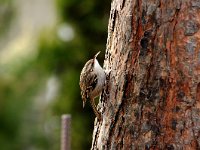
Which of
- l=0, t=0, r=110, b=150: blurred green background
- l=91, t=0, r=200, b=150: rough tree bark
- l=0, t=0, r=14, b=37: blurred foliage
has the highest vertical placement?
l=0, t=0, r=14, b=37: blurred foliage

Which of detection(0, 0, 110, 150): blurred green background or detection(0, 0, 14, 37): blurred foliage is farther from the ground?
detection(0, 0, 14, 37): blurred foliage

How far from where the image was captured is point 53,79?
9211mm

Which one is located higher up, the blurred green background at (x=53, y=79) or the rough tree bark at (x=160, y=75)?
the blurred green background at (x=53, y=79)

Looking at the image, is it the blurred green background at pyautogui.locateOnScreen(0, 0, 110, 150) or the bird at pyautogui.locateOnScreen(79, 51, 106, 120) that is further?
the blurred green background at pyautogui.locateOnScreen(0, 0, 110, 150)

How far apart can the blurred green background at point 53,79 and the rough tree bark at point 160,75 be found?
16.7ft

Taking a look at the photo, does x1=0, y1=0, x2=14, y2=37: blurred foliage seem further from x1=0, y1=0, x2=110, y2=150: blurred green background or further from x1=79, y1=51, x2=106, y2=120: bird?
x1=79, y1=51, x2=106, y2=120: bird

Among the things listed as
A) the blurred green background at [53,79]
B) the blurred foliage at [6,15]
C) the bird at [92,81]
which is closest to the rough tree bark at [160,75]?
the bird at [92,81]

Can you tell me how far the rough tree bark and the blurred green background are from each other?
5102 mm

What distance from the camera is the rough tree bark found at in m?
3.22

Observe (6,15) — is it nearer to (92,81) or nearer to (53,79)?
(53,79)

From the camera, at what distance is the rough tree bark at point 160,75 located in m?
3.22

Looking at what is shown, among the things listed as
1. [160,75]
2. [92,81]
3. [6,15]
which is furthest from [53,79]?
[160,75]

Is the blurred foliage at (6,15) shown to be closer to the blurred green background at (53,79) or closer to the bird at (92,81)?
the blurred green background at (53,79)

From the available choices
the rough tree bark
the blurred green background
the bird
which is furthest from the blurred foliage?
the rough tree bark
